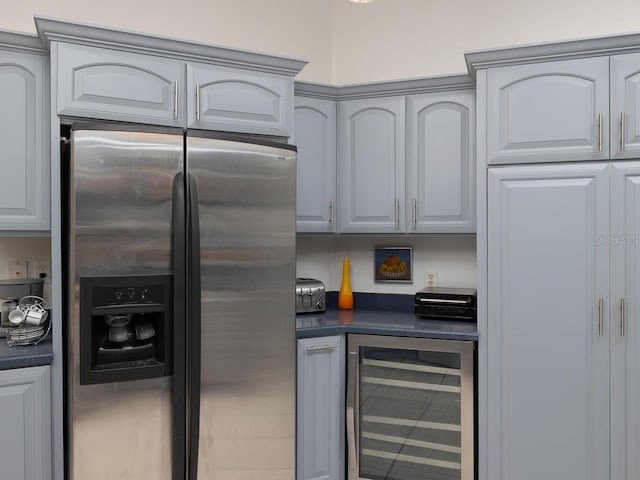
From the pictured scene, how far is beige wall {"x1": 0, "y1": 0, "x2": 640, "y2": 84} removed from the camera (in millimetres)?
2895

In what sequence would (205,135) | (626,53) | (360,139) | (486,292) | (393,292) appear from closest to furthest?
(205,135), (626,53), (486,292), (360,139), (393,292)

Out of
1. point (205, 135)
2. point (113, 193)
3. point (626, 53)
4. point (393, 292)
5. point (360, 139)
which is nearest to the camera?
point (113, 193)

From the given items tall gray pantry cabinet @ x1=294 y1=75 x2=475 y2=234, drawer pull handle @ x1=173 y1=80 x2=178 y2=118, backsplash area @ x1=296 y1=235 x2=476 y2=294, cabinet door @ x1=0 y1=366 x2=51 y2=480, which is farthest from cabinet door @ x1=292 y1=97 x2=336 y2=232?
cabinet door @ x1=0 y1=366 x2=51 y2=480

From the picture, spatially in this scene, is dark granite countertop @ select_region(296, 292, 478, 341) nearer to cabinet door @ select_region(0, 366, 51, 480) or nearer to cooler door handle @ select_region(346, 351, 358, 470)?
cooler door handle @ select_region(346, 351, 358, 470)

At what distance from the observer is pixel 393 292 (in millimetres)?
3414

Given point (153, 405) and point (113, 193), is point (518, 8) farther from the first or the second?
point (153, 405)

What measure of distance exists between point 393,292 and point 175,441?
1.67m

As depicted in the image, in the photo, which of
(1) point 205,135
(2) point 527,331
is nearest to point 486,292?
(2) point 527,331

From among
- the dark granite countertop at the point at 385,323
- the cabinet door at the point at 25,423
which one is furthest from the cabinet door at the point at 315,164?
the cabinet door at the point at 25,423

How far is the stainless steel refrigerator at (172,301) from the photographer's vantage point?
6.80 ft

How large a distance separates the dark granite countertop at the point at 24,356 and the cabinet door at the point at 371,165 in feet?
5.37

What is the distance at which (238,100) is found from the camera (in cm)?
259

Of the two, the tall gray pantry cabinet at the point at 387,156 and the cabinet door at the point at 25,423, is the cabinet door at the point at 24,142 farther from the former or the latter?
the tall gray pantry cabinet at the point at 387,156

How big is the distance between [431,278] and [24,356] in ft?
7.17
